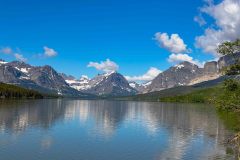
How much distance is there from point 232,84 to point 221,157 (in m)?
14.4

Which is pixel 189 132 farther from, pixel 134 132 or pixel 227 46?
pixel 227 46

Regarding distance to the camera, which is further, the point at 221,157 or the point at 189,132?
the point at 189,132

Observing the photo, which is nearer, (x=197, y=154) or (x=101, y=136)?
(x=197, y=154)

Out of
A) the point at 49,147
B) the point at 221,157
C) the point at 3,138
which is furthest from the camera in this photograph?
the point at 3,138

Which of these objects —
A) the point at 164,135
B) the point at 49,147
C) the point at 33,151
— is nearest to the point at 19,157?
the point at 33,151

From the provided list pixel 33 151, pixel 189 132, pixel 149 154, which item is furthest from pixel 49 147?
pixel 189 132

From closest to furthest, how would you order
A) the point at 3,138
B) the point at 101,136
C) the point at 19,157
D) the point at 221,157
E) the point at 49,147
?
the point at 19,157 < the point at 221,157 < the point at 49,147 < the point at 3,138 < the point at 101,136

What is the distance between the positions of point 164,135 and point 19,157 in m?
42.7

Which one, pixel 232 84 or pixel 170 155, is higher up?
pixel 232 84

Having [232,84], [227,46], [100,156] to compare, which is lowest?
[100,156]

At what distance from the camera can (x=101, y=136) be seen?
86.7m

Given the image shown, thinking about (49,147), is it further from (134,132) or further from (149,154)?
(134,132)

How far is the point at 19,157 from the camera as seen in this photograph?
58438 millimetres

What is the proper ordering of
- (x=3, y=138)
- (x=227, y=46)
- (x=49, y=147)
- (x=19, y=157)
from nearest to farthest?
(x=227, y=46) < (x=19, y=157) < (x=49, y=147) < (x=3, y=138)
